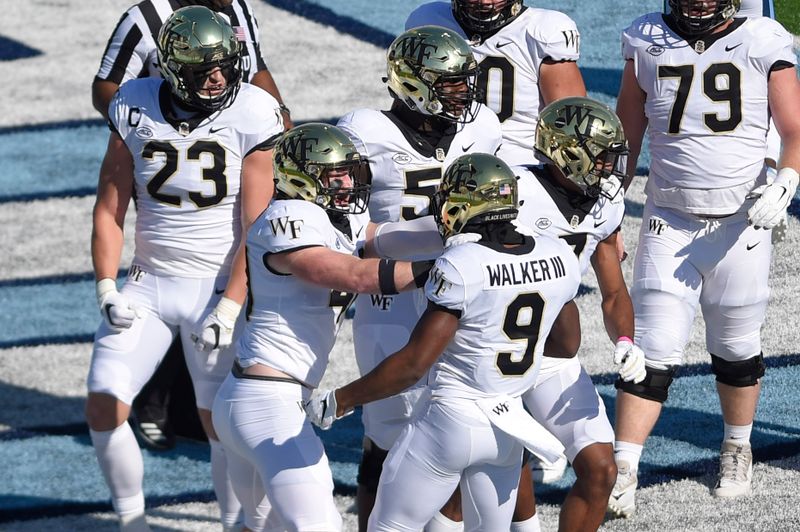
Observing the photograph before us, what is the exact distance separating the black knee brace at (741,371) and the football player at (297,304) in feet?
6.40

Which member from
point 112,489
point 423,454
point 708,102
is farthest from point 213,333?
point 708,102

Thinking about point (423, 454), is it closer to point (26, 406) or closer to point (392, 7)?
point (26, 406)

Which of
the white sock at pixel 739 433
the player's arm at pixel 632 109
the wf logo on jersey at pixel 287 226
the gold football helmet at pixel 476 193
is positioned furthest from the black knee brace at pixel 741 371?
the wf logo on jersey at pixel 287 226

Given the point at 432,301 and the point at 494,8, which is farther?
the point at 494,8

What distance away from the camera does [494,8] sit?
217 inches

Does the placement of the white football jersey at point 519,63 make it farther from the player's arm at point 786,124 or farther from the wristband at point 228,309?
the wristband at point 228,309

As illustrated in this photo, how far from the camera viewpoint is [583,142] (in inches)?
179

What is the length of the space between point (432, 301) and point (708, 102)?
204cm

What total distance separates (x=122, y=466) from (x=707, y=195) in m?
2.52

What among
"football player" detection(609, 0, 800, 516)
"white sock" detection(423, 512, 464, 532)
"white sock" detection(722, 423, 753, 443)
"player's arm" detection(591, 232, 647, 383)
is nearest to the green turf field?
"football player" detection(609, 0, 800, 516)

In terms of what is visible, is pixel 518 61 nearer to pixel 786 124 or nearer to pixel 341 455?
pixel 786 124

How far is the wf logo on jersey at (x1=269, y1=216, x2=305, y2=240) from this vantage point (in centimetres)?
428

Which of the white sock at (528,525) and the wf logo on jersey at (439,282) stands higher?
the wf logo on jersey at (439,282)

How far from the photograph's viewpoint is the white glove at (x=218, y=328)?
4.99 meters
